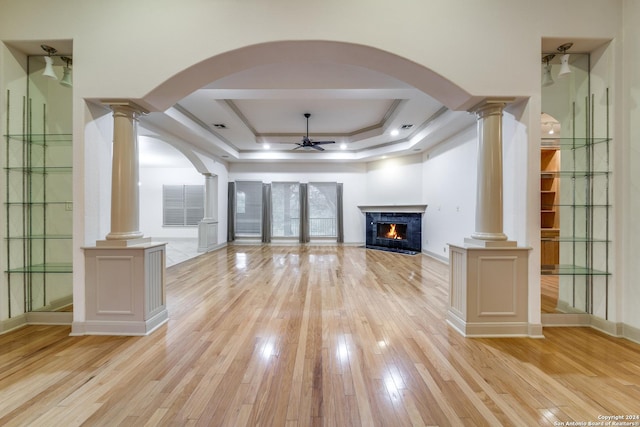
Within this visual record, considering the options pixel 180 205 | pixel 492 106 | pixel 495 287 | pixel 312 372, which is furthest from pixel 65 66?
pixel 180 205

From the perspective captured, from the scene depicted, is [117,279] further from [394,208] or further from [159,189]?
[159,189]

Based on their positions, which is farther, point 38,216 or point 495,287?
point 38,216

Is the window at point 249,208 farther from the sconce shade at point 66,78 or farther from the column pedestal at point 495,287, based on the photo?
the column pedestal at point 495,287

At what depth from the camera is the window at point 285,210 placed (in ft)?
31.3

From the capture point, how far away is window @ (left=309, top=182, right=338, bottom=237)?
31.3 feet

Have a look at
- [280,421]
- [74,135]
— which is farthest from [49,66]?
→ [280,421]

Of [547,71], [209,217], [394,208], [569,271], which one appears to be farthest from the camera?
[209,217]

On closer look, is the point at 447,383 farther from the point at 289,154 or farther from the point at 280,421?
the point at 289,154

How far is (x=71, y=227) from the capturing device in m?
2.89

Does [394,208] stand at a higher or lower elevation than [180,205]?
lower

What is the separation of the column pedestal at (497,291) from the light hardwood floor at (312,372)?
0.15m

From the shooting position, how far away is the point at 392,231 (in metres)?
8.24

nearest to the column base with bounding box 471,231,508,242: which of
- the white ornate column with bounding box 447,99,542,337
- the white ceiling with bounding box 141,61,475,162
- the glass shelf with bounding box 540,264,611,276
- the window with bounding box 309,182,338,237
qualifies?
the white ornate column with bounding box 447,99,542,337

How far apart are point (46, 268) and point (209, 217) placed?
5552 mm
